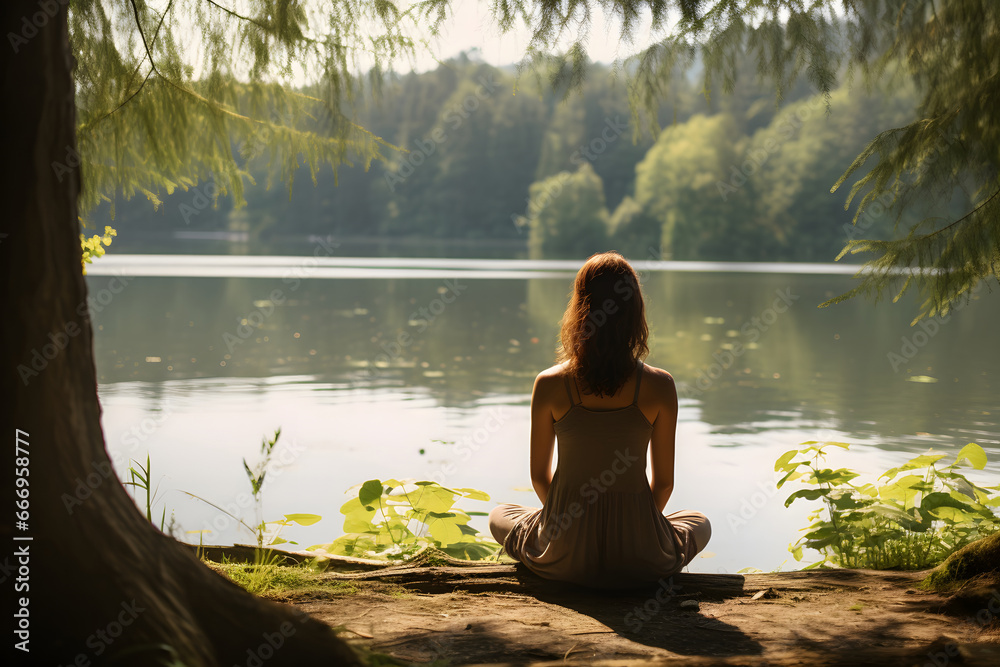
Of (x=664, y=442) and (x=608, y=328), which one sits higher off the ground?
(x=608, y=328)

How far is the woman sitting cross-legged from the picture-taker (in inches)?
109

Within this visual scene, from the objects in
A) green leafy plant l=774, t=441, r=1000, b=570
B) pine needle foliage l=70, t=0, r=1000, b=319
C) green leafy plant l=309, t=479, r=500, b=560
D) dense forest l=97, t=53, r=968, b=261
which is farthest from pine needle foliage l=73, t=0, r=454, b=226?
dense forest l=97, t=53, r=968, b=261

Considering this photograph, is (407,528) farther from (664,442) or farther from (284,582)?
(664,442)

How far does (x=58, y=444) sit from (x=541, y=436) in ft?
5.30

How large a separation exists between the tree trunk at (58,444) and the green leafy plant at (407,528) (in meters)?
1.53

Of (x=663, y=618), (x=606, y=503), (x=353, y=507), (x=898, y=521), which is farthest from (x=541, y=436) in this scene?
(x=898, y=521)

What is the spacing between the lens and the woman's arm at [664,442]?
2.85 m

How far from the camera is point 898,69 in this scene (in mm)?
3801

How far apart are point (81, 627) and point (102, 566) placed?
0.45ft

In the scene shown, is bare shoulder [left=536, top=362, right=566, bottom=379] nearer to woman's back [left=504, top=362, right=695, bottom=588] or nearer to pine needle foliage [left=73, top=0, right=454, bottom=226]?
woman's back [left=504, top=362, right=695, bottom=588]

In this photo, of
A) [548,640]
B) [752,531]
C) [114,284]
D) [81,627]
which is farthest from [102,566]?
[114,284]

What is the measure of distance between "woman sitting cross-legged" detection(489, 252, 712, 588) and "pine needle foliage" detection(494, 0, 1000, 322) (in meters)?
1.18

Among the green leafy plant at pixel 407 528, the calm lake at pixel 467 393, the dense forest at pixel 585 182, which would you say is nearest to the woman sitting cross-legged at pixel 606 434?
the green leafy plant at pixel 407 528

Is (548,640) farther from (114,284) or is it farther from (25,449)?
(114,284)
